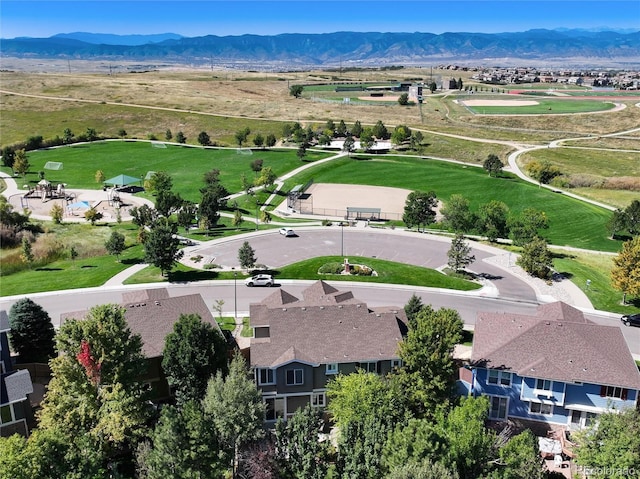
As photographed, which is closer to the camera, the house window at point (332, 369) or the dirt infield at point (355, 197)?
the house window at point (332, 369)

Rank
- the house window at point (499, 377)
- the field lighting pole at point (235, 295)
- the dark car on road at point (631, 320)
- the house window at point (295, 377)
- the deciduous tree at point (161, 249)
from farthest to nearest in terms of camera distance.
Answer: the deciduous tree at point (161, 249) < the field lighting pole at point (235, 295) < the dark car on road at point (631, 320) < the house window at point (295, 377) < the house window at point (499, 377)

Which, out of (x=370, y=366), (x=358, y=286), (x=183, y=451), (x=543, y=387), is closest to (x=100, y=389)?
(x=183, y=451)

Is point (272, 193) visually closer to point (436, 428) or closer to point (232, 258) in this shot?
point (232, 258)

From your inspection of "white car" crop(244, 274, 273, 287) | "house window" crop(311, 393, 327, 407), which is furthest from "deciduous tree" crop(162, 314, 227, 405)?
"white car" crop(244, 274, 273, 287)

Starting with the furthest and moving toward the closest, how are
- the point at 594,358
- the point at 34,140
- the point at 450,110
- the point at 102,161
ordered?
the point at 450,110, the point at 34,140, the point at 102,161, the point at 594,358

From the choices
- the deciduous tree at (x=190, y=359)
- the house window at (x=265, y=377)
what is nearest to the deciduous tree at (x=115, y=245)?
the deciduous tree at (x=190, y=359)

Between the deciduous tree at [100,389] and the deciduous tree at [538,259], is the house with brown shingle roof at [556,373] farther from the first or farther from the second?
the deciduous tree at [538,259]

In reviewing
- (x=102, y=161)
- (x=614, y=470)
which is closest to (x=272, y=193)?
(x=102, y=161)
